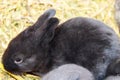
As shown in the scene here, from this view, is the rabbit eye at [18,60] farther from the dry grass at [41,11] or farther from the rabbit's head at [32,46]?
the dry grass at [41,11]

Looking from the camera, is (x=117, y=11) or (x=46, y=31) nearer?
(x=46, y=31)

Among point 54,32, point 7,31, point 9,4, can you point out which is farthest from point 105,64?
point 9,4

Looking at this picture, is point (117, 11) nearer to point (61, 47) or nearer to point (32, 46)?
point (61, 47)

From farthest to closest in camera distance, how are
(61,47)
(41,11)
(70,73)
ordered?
(41,11), (61,47), (70,73)

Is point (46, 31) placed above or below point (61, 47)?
above

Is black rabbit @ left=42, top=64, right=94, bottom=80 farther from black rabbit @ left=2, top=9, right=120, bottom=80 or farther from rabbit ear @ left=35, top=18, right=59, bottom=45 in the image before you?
rabbit ear @ left=35, top=18, right=59, bottom=45

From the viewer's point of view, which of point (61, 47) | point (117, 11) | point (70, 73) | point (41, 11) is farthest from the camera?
point (41, 11)

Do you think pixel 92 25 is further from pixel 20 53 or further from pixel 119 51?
pixel 20 53

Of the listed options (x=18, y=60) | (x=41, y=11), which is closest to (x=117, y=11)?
(x=41, y=11)
